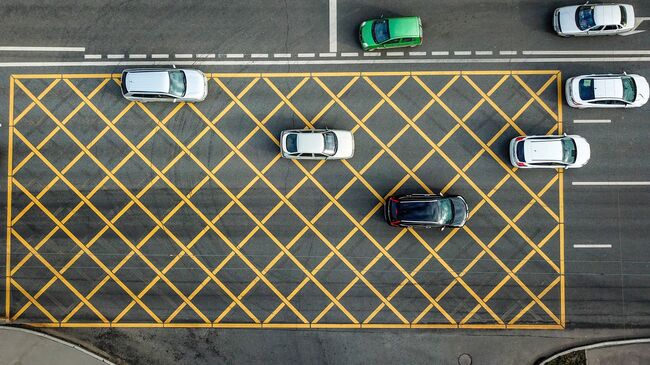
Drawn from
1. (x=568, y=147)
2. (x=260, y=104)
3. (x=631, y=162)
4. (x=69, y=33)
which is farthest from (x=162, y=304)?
(x=631, y=162)

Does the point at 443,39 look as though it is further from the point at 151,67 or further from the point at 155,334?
the point at 155,334

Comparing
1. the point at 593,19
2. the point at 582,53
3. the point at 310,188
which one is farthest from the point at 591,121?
the point at 310,188

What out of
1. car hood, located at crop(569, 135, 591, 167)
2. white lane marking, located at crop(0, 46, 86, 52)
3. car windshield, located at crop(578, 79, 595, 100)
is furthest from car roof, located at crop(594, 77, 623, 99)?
white lane marking, located at crop(0, 46, 86, 52)

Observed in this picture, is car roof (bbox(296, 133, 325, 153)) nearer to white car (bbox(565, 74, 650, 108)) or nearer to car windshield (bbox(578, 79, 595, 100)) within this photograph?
white car (bbox(565, 74, 650, 108))

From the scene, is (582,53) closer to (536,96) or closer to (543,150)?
(536,96)

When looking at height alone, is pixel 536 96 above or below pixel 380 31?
below

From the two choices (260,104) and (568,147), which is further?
(260,104)

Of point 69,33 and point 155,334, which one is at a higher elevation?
point 69,33
